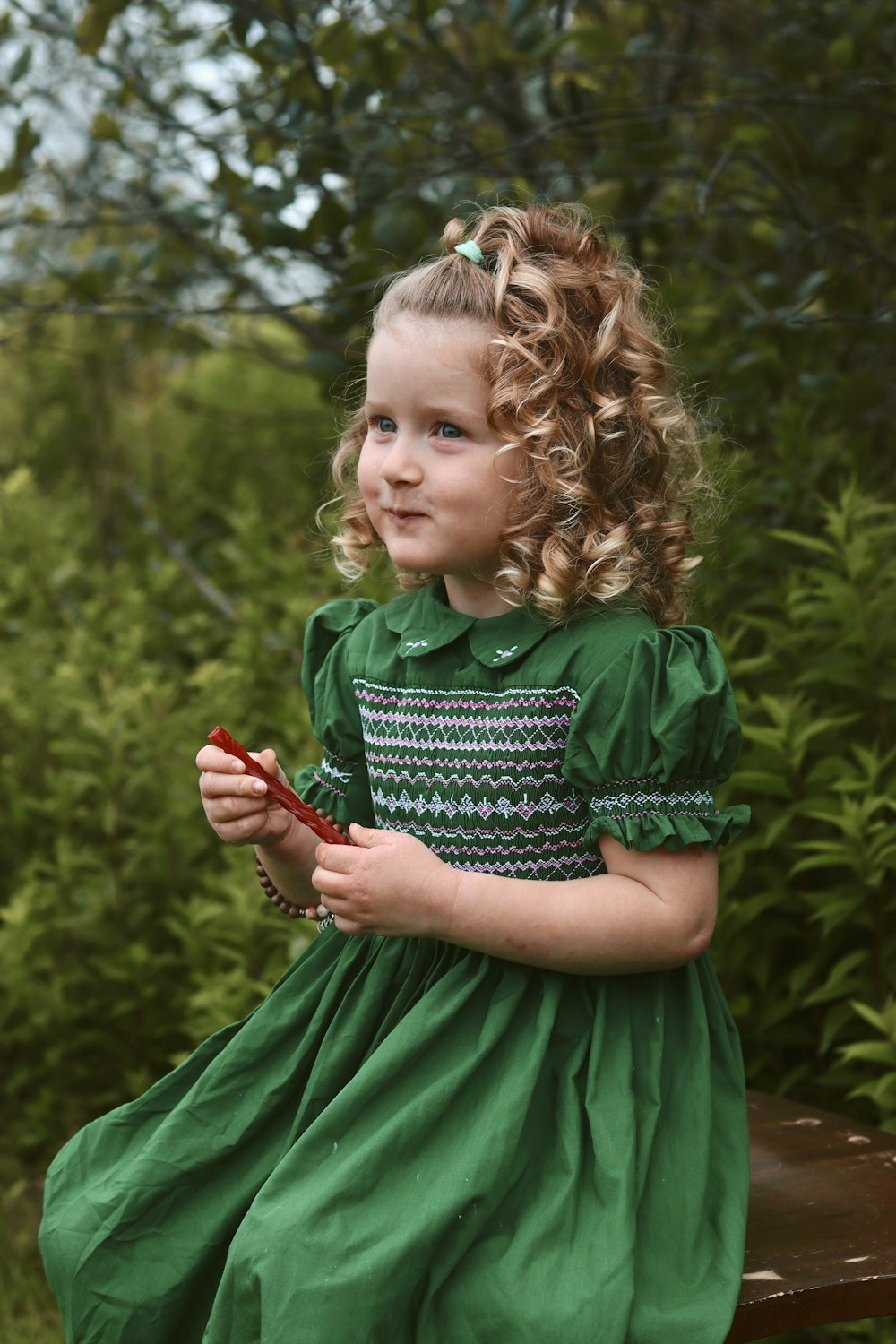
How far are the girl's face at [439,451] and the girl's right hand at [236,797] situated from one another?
30 centimetres

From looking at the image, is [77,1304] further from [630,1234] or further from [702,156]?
[702,156]

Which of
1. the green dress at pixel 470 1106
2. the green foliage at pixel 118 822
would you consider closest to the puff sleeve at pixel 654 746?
the green dress at pixel 470 1106

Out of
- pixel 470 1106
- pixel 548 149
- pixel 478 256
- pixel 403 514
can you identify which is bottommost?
pixel 470 1106

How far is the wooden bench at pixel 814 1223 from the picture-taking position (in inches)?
58.1

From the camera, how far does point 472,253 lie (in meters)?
1.66

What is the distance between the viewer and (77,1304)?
1610 millimetres

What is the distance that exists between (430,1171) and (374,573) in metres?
2.00

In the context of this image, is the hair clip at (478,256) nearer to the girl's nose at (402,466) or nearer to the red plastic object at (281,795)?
the girl's nose at (402,466)

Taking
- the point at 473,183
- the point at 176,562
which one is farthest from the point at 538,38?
the point at 176,562

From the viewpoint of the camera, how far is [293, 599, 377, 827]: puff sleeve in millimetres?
1841

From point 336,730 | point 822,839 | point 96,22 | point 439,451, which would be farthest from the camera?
point 96,22

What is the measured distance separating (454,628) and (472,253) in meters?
0.44

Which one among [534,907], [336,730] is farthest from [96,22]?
[534,907]

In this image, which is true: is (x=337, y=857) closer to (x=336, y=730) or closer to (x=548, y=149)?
(x=336, y=730)
